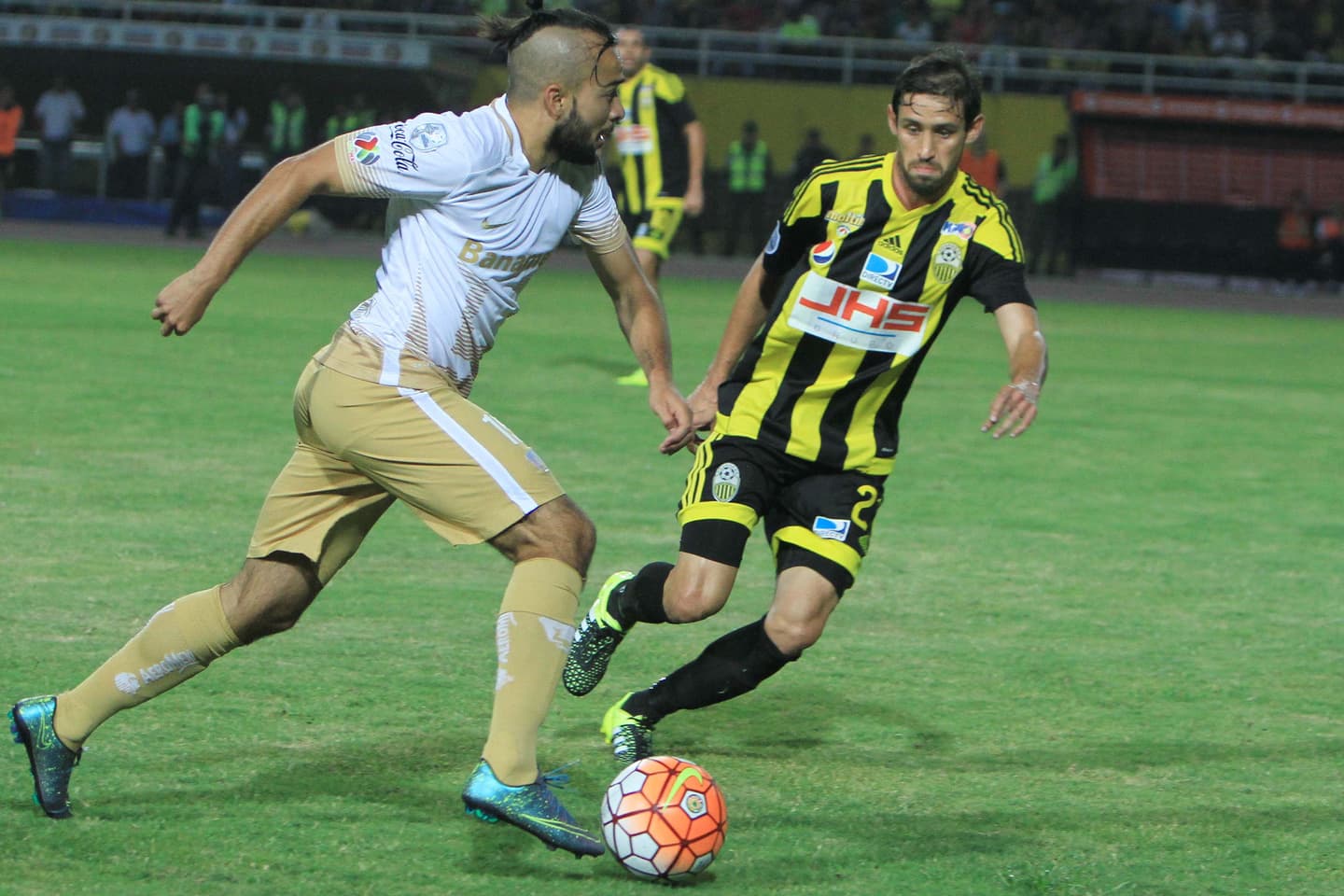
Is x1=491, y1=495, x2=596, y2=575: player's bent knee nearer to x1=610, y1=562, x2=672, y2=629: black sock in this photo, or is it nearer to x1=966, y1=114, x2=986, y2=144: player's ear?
x1=610, y1=562, x2=672, y2=629: black sock

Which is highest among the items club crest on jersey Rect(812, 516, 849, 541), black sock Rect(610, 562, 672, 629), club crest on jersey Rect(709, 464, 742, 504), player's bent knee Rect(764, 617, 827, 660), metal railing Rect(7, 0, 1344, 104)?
club crest on jersey Rect(709, 464, 742, 504)

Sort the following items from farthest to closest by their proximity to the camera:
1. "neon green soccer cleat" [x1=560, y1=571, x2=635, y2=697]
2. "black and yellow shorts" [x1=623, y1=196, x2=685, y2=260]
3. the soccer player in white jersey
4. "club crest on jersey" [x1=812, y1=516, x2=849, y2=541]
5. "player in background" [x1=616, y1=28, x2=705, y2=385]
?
"player in background" [x1=616, y1=28, x2=705, y2=385] → "black and yellow shorts" [x1=623, y1=196, x2=685, y2=260] → "neon green soccer cleat" [x1=560, y1=571, x2=635, y2=697] → "club crest on jersey" [x1=812, y1=516, x2=849, y2=541] → the soccer player in white jersey

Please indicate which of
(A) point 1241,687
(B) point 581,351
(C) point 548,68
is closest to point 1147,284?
(B) point 581,351

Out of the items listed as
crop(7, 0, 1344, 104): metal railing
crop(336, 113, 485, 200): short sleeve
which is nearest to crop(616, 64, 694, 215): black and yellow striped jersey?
crop(336, 113, 485, 200): short sleeve

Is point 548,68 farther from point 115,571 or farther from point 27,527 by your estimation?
point 27,527

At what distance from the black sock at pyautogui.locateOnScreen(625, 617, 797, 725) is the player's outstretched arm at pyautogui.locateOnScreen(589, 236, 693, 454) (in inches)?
23.4

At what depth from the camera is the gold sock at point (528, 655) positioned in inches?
153

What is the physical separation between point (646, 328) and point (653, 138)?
825 cm

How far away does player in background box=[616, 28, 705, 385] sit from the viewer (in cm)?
1263

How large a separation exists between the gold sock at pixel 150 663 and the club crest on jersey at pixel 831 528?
1556 mm

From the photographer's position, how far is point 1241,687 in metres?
5.84

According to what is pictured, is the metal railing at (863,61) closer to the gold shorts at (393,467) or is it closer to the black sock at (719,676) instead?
the black sock at (719,676)

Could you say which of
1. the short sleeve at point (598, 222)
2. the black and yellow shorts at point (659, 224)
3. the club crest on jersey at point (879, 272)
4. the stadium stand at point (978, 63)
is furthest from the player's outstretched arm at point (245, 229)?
the stadium stand at point (978, 63)

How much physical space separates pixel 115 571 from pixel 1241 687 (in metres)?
3.96
